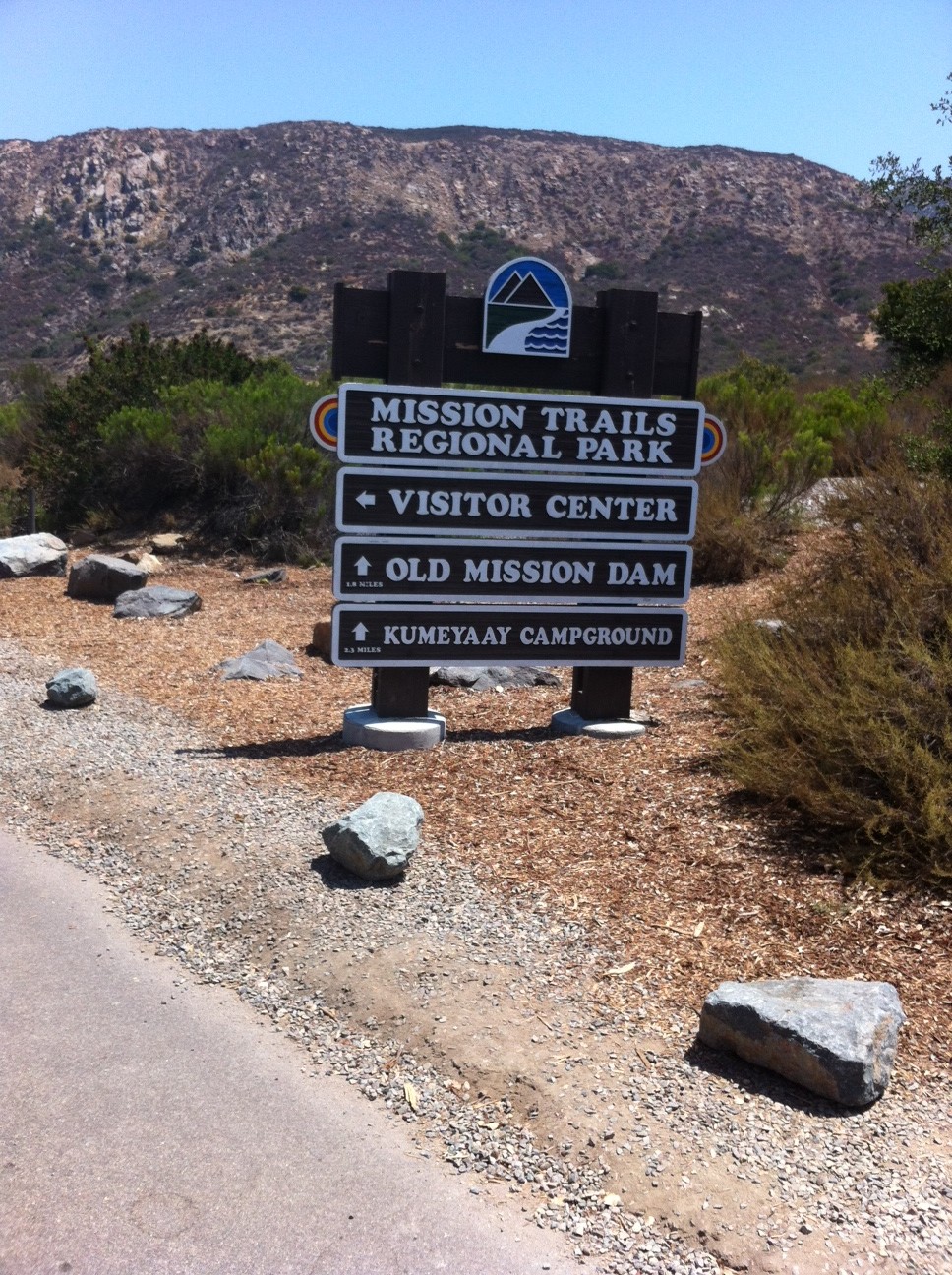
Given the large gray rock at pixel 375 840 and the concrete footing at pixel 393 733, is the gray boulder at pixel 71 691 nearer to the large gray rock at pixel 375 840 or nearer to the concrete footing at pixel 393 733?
the concrete footing at pixel 393 733

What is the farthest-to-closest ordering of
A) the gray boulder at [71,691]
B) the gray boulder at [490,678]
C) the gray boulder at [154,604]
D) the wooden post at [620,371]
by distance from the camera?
1. the gray boulder at [154,604]
2. the gray boulder at [490,678]
3. the gray boulder at [71,691]
4. the wooden post at [620,371]

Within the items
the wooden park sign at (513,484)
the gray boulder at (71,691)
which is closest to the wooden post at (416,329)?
the wooden park sign at (513,484)

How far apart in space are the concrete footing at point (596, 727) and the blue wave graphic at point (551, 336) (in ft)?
7.44

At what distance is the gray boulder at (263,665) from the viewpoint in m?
9.53

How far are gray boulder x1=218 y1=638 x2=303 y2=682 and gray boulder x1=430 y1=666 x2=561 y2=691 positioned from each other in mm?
1184

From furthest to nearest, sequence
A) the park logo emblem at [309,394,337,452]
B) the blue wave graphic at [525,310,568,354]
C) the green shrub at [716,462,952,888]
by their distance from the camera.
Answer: the blue wave graphic at [525,310,568,354]
the park logo emblem at [309,394,337,452]
the green shrub at [716,462,952,888]

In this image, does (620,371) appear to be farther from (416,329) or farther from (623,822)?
(623,822)

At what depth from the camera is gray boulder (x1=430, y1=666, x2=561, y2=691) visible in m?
9.27

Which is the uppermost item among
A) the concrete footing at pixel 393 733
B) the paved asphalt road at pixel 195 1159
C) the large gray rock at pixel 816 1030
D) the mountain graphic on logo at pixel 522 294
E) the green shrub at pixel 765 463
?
the mountain graphic on logo at pixel 522 294

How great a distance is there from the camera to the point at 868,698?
575 cm

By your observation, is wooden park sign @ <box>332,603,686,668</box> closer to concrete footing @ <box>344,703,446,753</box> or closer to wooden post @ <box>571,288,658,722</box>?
wooden post @ <box>571,288,658,722</box>

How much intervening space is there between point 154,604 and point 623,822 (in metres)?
7.31

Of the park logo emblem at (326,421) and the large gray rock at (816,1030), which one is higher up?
the park logo emblem at (326,421)

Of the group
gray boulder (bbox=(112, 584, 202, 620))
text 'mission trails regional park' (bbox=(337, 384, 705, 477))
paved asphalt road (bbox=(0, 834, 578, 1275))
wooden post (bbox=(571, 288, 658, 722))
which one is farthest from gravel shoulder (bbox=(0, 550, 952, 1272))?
gray boulder (bbox=(112, 584, 202, 620))
